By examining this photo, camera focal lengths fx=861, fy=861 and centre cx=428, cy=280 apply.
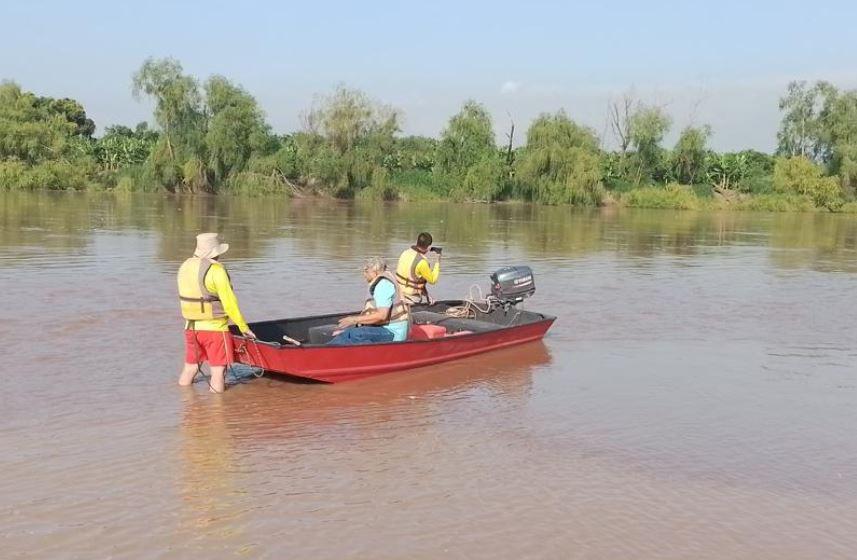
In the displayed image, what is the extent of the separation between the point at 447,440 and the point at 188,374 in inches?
118

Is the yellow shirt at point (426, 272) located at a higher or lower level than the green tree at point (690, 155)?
lower

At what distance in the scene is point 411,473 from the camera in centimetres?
689

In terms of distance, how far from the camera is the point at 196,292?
838 centimetres

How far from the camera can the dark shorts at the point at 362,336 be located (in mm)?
9438

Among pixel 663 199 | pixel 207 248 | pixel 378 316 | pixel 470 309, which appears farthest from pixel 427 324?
pixel 663 199

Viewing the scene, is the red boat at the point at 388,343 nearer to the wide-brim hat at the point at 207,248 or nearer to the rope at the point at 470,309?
the rope at the point at 470,309

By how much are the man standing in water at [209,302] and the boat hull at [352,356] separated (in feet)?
0.77

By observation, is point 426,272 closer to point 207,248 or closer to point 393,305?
point 393,305

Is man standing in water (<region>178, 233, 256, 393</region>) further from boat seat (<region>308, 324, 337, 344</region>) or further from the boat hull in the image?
boat seat (<region>308, 324, 337, 344</region>)

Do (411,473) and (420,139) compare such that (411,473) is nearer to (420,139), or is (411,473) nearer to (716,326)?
(716,326)

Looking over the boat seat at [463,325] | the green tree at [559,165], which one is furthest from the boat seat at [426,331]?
the green tree at [559,165]

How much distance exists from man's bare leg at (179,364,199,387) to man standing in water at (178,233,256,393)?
38 cm

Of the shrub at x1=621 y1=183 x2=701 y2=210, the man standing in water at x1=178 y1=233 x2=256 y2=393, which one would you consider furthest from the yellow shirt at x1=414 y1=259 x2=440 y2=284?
the shrub at x1=621 y1=183 x2=701 y2=210

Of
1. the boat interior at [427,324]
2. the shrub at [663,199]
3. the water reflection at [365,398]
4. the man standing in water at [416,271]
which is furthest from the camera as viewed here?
the shrub at [663,199]
